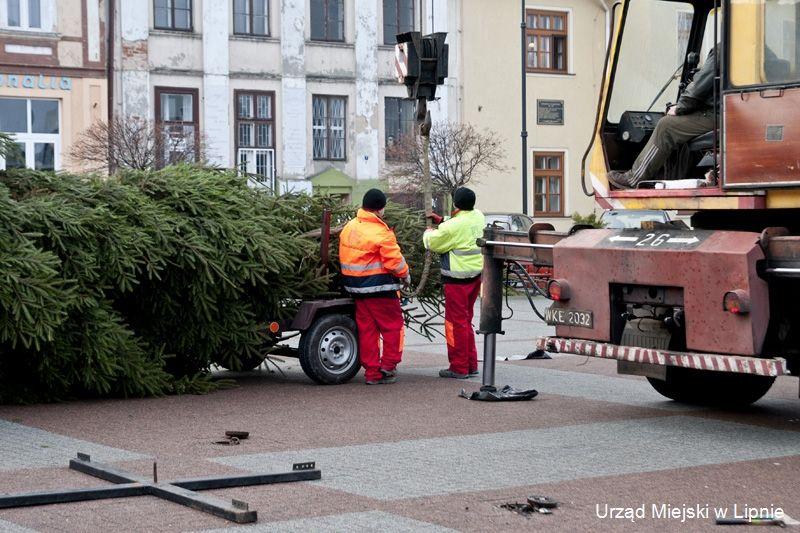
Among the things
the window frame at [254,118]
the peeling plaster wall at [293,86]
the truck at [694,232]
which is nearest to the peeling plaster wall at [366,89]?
the peeling plaster wall at [293,86]

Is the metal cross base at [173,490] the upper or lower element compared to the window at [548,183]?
lower

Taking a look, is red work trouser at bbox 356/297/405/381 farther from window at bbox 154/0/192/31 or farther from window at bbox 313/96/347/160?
window at bbox 313/96/347/160

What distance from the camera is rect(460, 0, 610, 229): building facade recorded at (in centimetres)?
4166

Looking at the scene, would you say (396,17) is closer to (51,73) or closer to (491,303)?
(51,73)

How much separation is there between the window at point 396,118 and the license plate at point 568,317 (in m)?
30.0

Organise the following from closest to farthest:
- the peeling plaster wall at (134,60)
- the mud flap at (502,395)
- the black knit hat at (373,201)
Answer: the mud flap at (502,395)
the black knit hat at (373,201)
the peeling plaster wall at (134,60)

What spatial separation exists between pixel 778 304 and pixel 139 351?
5.42m

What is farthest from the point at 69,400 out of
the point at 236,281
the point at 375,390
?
the point at 375,390

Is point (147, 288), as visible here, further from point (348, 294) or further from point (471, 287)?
point (471, 287)

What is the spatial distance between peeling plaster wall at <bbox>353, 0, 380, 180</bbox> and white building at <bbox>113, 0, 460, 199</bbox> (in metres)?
0.03

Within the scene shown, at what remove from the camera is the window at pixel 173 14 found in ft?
122

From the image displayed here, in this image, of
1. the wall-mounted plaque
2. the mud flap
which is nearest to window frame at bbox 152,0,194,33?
the wall-mounted plaque

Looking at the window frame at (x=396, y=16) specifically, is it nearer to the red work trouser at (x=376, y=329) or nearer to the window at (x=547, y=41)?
the window at (x=547, y=41)

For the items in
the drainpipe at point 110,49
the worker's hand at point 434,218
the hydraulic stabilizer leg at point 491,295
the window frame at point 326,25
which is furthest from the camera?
the window frame at point 326,25
